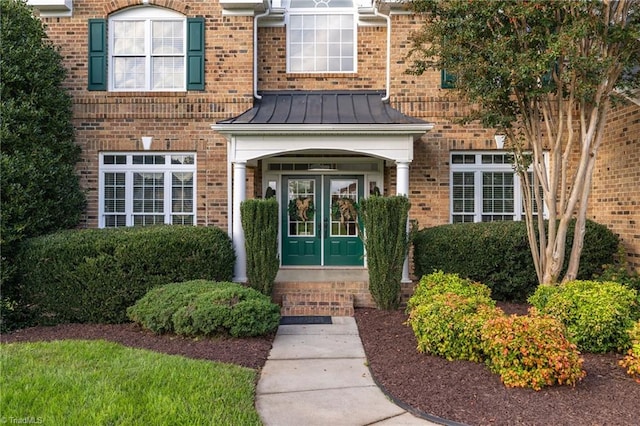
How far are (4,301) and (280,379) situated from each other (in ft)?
15.5

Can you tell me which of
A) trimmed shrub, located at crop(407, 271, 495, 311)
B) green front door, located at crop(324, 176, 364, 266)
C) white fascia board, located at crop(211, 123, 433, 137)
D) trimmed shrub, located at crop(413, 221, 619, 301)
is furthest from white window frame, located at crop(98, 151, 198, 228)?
trimmed shrub, located at crop(413, 221, 619, 301)

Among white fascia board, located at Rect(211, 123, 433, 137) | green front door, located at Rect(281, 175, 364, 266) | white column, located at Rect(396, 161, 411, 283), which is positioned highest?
white fascia board, located at Rect(211, 123, 433, 137)

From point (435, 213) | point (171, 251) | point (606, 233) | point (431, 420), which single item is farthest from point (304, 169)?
point (431, 420)

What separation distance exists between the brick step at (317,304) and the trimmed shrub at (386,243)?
1.87 ft

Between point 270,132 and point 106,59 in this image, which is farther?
point 106,59

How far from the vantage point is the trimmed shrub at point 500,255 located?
24.5ft

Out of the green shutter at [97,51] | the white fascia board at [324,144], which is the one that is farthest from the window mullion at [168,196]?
the green shutter at [97,51]

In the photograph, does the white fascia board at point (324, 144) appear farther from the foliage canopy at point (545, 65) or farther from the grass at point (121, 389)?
the grass at point (121, 389)

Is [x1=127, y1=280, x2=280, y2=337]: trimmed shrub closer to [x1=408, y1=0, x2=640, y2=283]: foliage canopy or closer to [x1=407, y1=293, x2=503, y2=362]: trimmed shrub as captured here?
[x1=407, y1=293, x2=503, y2=362]: trimmed shrub

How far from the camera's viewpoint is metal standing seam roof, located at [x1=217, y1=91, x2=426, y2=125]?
801cm

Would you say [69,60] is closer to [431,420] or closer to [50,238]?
[50,238]

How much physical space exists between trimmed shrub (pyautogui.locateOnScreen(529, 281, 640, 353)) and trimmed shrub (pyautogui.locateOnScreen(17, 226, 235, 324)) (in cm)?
531

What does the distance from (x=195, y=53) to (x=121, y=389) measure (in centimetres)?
705

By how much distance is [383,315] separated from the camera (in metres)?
7.15
